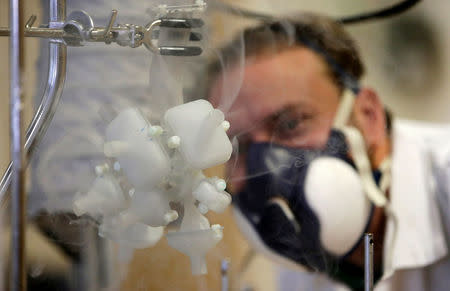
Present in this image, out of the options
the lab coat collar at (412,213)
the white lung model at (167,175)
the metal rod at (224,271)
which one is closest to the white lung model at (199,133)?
the white lung model at (167,175)

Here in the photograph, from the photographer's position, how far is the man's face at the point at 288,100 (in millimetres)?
593

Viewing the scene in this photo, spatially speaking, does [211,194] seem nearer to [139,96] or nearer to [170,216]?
[170,216]

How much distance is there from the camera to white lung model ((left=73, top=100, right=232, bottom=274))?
34cm

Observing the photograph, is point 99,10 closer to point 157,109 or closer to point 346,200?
point 157,109

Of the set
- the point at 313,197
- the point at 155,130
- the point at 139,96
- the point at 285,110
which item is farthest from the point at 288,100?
the point at 155,130

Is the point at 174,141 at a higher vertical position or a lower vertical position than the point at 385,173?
higher

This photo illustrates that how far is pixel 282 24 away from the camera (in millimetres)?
664

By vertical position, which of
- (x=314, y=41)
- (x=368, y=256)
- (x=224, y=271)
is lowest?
(x=224, y=271)

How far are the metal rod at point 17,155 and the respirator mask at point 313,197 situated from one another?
12.2 inches

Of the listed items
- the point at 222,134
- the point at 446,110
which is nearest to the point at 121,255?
the point at 222,134

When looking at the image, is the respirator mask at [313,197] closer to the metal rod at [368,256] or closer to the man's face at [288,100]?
the man's face at [288,100]

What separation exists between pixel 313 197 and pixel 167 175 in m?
0.28

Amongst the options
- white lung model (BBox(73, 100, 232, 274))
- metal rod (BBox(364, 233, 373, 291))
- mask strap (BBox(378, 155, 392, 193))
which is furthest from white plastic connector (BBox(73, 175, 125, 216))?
mask strap (BBox(378, 155, 392, 193))

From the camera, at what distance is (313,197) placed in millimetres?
598
